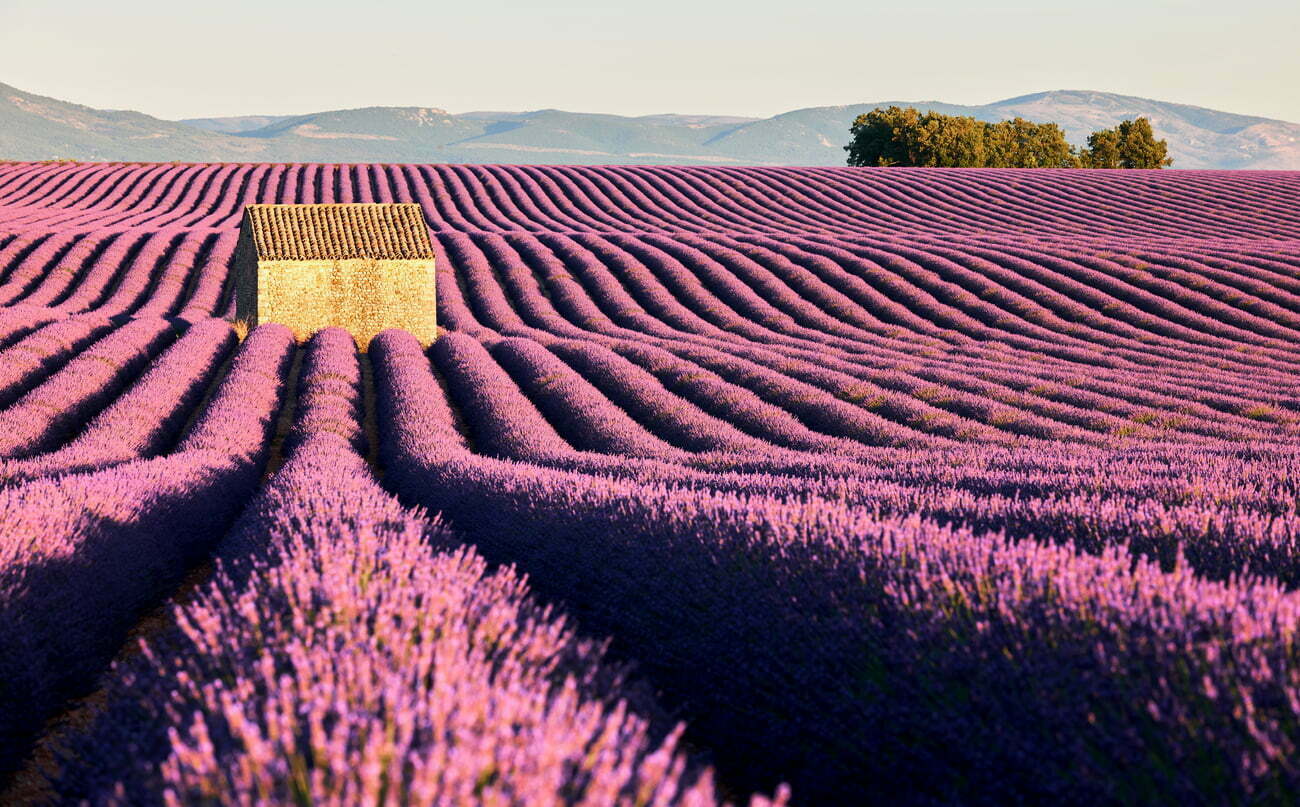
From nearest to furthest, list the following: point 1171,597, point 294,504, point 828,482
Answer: point 1171,597, point 294,504, point 828,482

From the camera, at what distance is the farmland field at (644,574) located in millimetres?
2787

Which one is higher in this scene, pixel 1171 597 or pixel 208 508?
pixel 1171 597

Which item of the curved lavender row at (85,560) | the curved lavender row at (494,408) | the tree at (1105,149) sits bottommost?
the curved lavender row at (494,408)

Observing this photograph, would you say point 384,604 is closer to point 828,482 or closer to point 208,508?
point 828,482

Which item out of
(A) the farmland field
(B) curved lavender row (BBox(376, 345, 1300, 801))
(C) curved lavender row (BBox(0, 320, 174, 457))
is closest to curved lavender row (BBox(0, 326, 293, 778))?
(A) the farmland field

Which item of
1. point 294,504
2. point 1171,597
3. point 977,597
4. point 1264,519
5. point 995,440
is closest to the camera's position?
point 1171,597

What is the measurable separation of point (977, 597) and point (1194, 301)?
76.7 ft

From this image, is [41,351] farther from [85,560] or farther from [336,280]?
[85,560]

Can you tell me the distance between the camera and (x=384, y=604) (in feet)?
11.4

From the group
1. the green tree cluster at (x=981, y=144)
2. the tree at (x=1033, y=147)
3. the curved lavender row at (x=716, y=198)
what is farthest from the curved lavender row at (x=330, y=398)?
the tree at (x=1033, y=147)

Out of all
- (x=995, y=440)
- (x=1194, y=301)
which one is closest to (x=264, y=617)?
(x=995, y=440)

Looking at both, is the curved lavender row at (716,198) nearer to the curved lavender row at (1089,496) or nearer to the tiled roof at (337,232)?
the tiled roof at (337,232)

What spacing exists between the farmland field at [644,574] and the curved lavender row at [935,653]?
0.05 feet

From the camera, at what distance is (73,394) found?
43.9ft
